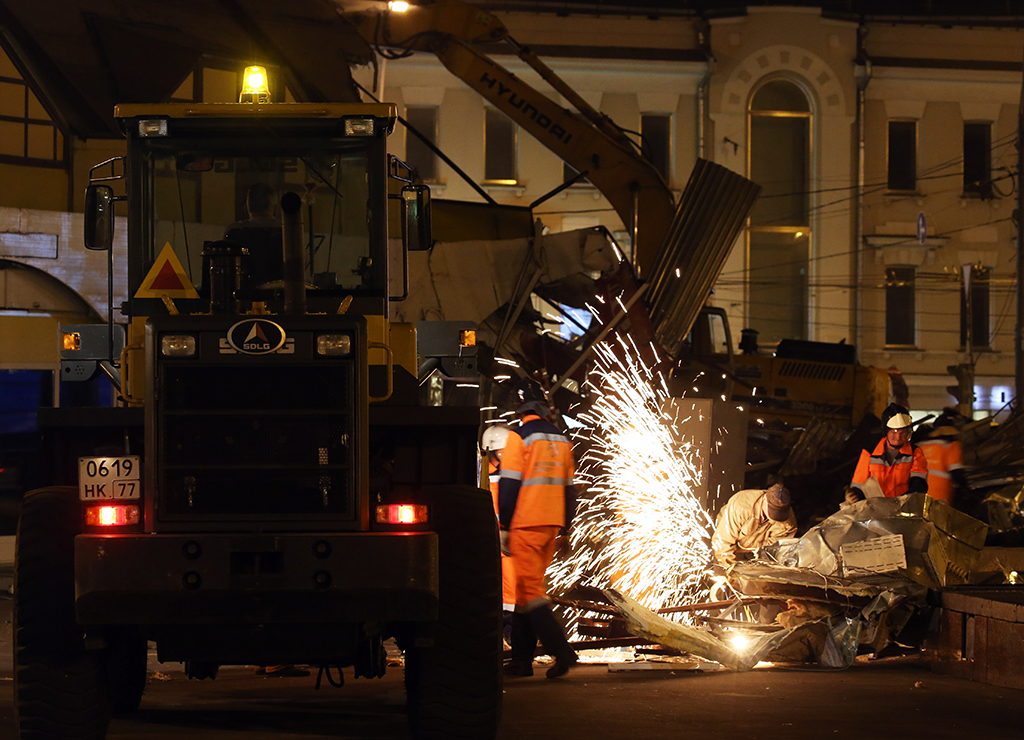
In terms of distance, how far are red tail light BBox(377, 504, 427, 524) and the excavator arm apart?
1196 cm

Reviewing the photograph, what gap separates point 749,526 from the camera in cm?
1038

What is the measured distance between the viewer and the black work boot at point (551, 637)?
8672 millimetres

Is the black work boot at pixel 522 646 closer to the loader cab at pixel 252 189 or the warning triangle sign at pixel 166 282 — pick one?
the loader cab at pixel 252 189

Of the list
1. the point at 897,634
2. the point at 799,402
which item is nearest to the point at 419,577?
the point at 897,634

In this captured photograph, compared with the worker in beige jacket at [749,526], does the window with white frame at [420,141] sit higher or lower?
higher

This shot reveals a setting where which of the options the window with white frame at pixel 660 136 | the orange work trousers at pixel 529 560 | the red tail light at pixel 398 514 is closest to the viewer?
the red tail light at pixel 398 514

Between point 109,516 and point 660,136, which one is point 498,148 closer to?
point 660,136

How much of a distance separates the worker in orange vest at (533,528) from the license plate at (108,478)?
11.3ft

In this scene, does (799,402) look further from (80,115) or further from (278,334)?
(278,334)

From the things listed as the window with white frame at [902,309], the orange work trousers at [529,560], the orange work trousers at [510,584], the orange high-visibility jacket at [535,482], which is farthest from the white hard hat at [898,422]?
the window with white frame at [902,309]

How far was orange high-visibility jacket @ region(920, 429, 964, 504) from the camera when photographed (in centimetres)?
1103

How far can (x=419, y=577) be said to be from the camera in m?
5.60

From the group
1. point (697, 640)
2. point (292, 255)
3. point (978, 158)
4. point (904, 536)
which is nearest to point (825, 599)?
point (904, 536)

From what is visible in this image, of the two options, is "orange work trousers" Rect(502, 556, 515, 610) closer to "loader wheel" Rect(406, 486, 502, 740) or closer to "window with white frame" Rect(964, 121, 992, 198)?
"loader wheel" Rect(406, 486, 502, 740)
